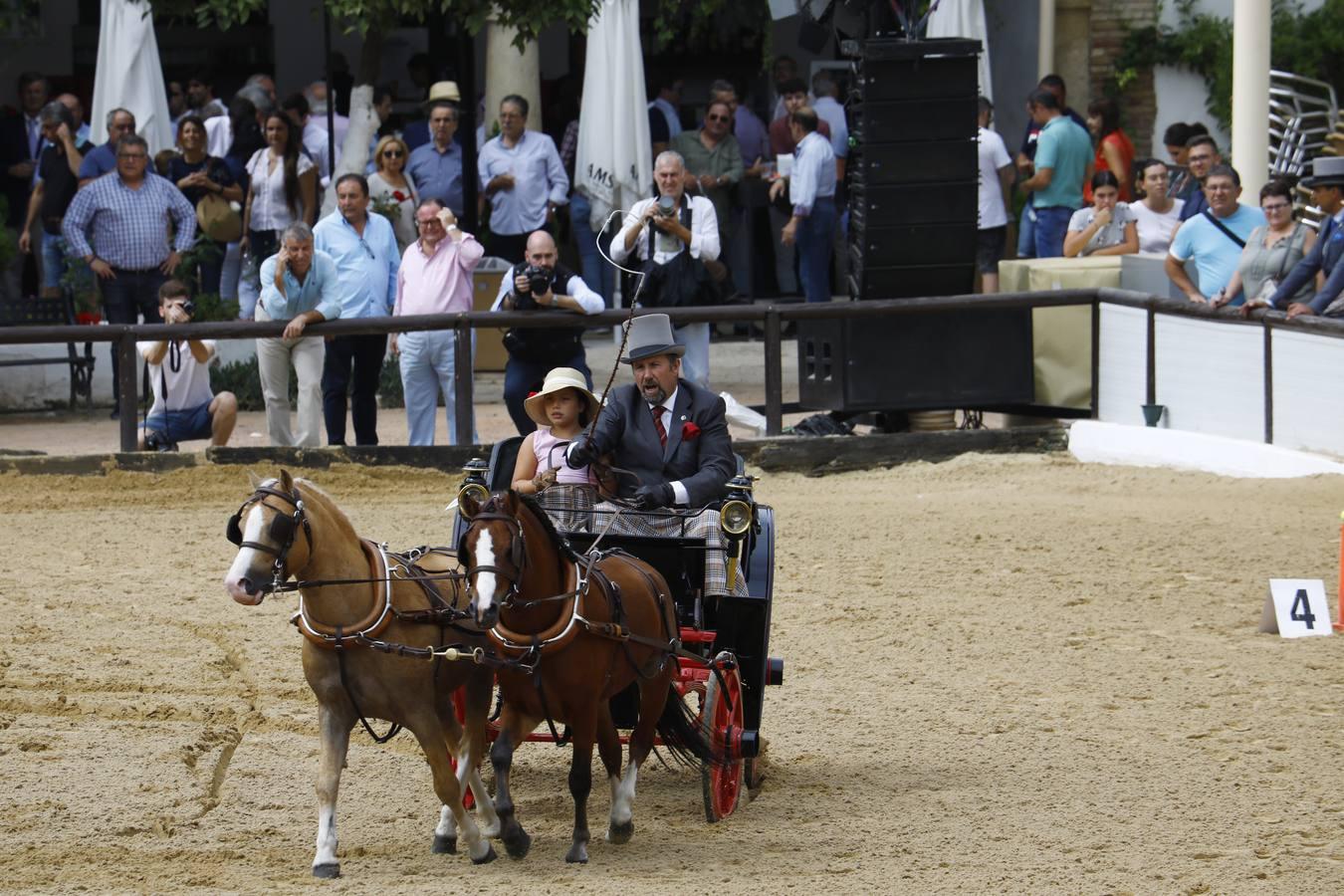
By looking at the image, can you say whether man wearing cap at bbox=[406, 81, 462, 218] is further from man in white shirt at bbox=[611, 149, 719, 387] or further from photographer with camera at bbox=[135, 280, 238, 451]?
photographer with camera at bbox=[135, 280, 238, 451]

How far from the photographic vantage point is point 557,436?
314 inches

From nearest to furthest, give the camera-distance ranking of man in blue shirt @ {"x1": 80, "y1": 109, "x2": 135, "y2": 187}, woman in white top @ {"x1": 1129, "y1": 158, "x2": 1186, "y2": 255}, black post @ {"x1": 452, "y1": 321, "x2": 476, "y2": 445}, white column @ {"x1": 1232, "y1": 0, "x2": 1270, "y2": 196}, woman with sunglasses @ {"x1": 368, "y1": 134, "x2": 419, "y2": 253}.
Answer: black post @ {"x1": 452, "y1": 321, "x2": 476, "y2": 445} < woman in white top @ {"x1": 1129, "y1": 158, "x2": 1186, "y2": 255} < woman with sunglasses @ {"x1": 368, "y1": 134, "x2": 419, "y2": 253} < white column @ {"x1": 1232, "y1": 0, "x2": 1270, "y2": 196} < man in blue shirt @ {"x1": 80, "y1": 109, "x2": 135, "y2": 187}

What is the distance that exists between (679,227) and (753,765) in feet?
23.4

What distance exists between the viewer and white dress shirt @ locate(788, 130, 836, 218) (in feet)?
57.6

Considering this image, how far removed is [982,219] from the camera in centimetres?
1748

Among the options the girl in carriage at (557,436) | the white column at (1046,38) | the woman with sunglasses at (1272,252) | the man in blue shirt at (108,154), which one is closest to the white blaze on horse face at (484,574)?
the girl in carriage at (557,436)

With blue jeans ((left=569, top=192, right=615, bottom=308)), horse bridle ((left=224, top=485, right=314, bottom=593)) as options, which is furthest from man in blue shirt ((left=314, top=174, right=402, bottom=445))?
horse bridle ((left=224, top=485, right=314, bottom=593))

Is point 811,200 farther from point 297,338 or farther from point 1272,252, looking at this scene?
point 297,338

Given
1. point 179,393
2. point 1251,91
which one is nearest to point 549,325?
point 179,393

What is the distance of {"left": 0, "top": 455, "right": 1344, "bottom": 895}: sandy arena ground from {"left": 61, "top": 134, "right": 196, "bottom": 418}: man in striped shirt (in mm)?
3308

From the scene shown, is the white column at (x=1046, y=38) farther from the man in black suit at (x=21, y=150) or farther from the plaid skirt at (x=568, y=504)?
the plaid skirt at (x=568, y=504)

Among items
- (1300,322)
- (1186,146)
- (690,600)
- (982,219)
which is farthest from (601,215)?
(690,600)

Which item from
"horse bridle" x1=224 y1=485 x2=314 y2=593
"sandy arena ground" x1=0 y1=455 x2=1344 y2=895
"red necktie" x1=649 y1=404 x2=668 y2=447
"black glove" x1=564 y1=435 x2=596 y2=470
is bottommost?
"sandy arena ground" x1=0 y1=455 x2=1344 y2=895

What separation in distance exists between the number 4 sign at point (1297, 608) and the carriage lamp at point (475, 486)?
4.05 meters
